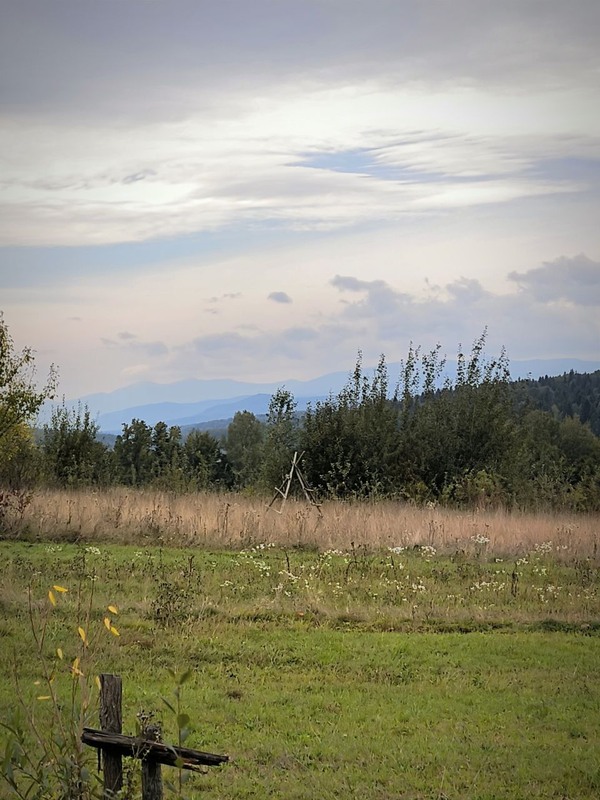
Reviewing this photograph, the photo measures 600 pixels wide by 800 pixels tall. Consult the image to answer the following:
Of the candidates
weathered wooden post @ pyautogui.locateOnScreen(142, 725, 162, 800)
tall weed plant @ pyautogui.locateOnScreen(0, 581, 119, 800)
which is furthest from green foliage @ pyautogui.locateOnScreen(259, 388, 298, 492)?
weathered wooden post @ pyautogui.locateOnScreen(142, 725, 162, 800)

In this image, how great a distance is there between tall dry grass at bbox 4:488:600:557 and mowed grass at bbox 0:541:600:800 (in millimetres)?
1375

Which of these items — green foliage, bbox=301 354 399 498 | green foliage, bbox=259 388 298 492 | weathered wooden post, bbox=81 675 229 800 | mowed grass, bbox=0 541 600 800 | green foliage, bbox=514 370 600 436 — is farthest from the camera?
green foliage, bbox=514 370 600 436

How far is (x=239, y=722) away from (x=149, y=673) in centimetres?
158

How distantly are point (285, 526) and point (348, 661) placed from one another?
26.5ft

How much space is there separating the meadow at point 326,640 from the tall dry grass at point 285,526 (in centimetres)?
5

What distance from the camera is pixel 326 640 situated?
10.0 metres

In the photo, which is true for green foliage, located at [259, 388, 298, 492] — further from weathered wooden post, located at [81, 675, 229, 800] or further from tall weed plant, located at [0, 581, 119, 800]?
weathered wooden post, located at [81, 675, 229, 800]

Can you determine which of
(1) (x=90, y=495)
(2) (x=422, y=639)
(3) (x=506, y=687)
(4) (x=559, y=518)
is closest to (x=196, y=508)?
(1) (x=90, y=495)

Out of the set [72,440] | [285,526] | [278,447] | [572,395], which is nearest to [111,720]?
[285,526]

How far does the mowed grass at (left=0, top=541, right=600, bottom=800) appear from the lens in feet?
21.3

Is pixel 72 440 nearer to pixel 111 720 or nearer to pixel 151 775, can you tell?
pixel 111 720

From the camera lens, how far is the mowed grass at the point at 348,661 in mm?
6504

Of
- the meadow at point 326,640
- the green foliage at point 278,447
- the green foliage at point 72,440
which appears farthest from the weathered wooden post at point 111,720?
the green foliage at point 72,440

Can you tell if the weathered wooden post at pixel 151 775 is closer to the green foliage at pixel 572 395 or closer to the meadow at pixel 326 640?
the meadow at pixel 326 640
